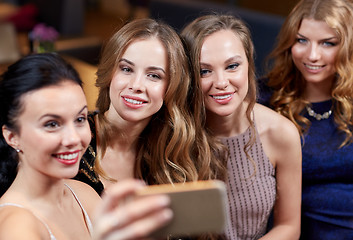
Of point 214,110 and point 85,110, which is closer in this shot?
point 85,110

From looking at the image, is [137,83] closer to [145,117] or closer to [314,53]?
[145,117]

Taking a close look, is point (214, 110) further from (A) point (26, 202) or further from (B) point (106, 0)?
(B) point (106, 0)

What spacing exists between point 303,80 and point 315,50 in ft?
→ 0.68

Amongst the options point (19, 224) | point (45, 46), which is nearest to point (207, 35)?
point (19, 224)

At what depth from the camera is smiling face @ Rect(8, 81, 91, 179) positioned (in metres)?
1.17

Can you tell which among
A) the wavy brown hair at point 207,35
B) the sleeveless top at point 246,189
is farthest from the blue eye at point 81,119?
the sleeveless top at point 246,189

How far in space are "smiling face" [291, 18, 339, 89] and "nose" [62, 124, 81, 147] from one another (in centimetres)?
127

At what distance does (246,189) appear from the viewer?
2.05 metres

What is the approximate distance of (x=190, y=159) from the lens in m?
1.89

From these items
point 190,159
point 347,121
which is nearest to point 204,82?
point 190,159

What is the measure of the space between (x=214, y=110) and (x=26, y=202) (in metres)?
0.84

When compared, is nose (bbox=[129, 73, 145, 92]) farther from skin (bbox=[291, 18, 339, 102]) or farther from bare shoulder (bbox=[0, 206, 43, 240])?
skin (bbox=[291, 18, 339, 102])

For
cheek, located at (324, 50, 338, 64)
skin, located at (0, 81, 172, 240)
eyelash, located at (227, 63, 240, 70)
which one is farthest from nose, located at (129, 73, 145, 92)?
cheek, located at (324, 50, 338, 64)

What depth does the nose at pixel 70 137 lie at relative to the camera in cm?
118
